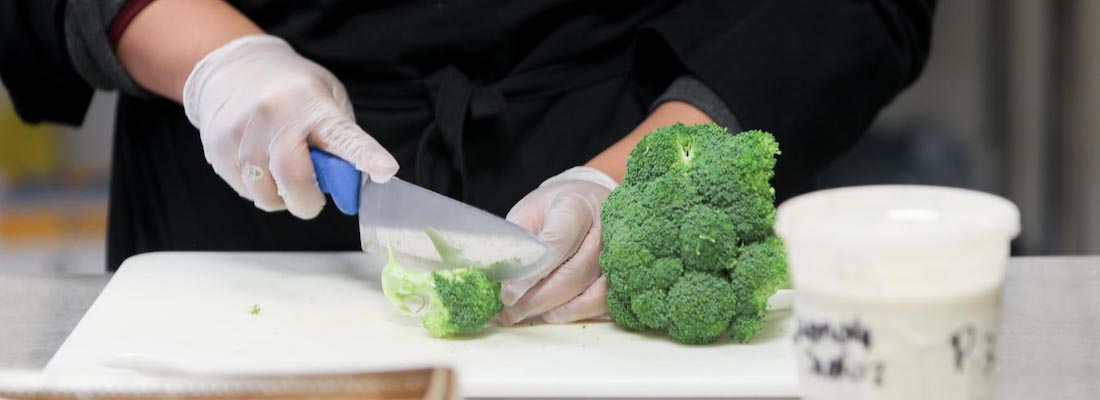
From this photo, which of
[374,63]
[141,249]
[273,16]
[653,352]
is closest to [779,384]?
[653,352]

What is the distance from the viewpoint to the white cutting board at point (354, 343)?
3.02ft

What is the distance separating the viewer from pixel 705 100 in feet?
4.34

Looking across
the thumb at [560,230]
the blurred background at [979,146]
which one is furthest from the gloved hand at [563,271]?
the blurred background at [979,146]

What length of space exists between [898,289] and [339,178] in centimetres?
70

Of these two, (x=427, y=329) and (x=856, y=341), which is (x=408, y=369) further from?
(x=427, y=329)

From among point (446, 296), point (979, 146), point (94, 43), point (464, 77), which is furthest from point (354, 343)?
point (979, 146)

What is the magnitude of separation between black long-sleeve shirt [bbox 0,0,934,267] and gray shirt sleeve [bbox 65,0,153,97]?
1 cm

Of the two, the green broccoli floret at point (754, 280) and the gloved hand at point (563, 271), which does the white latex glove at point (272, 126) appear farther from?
the green broccoli floret at point (754, 280)

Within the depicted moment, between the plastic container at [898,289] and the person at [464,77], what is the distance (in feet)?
2.02

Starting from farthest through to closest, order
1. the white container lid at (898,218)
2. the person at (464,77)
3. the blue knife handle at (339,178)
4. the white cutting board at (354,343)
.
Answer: the person at (464,77) < the blue knife handle at (339,178) < the white cutting board at (354,343) < the white container lid at (898,218)

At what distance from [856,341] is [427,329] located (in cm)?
57

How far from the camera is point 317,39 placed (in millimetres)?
1407

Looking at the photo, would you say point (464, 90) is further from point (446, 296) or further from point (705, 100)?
point (446, 296)

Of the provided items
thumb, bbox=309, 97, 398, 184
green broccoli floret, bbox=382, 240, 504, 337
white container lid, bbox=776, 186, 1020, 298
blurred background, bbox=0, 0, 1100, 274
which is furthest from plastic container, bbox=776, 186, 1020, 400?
blurred background, bbox=0, 0, 1100, 274
